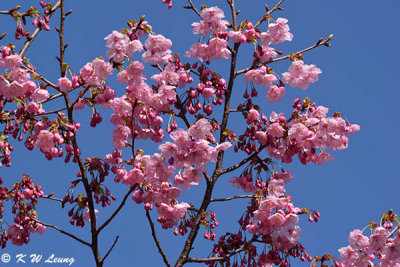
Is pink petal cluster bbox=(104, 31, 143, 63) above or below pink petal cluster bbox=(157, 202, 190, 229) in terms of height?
above

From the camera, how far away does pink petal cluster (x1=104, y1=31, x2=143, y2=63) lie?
19.0ft

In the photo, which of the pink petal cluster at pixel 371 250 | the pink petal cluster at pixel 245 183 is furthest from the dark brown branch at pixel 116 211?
the pink petal cluster at pixel 371 250

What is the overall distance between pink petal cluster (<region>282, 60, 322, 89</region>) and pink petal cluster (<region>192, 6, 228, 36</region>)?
3.23 ft

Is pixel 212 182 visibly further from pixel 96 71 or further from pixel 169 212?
pixel 96 71

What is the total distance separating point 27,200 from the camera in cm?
709

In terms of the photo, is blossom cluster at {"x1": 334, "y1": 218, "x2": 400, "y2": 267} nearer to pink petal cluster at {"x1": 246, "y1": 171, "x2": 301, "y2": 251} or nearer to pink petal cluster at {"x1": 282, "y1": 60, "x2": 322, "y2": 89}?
pink petal cluster at {"x1": 246, "y1": 171, "x2": 301, "y2": 251}

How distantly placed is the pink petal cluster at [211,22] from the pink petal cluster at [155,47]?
1.99ft

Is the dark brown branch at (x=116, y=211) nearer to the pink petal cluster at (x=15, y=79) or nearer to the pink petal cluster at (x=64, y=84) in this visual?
the pink petal cluster at (x=64, y=84)

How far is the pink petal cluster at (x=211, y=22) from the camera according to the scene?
660 cm

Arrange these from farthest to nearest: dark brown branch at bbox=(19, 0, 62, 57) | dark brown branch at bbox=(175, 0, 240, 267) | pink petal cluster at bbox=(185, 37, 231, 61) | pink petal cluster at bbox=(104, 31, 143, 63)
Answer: pink petal cluster at bbox=(185, 37, 231, 61), dark brown branch at bbox=(19, 0, 62, 57), dark brown branch at bbox=(175, 0, 240, 267), pink petal cluster at bbox=(104, 31, 143, 63)

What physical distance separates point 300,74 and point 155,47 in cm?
188

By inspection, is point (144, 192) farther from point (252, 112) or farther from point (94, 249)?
point (252, 112)

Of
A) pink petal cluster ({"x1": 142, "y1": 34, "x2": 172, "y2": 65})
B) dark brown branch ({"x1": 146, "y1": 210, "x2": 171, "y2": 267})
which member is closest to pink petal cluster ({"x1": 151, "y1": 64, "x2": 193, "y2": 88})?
pink petal cluster ({"x1": 142, "y1": 34, "x2": 172, "y2": 65})

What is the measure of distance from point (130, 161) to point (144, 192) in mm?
360
